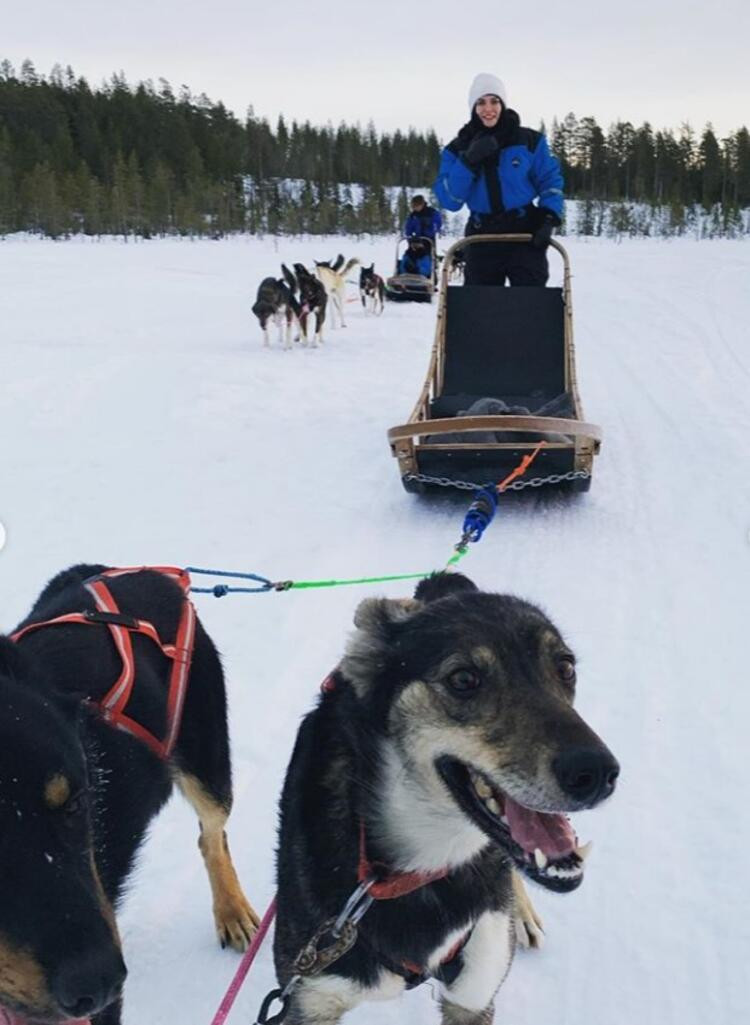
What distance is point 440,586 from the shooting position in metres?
2.20

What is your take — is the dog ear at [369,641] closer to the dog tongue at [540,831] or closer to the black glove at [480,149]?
the dog tongue at [540,831]

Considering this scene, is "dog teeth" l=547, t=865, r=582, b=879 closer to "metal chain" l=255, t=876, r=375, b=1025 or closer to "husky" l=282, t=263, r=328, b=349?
"metal chain" l=255, t=876, r=375, b=1025

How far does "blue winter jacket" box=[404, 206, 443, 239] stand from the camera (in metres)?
15.4

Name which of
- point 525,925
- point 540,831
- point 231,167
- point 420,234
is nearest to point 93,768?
point 540,831

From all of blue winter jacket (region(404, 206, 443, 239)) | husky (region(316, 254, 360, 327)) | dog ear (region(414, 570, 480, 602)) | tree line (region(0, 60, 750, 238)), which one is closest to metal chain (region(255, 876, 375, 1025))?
dog ear (region(414, 570, 480, 602))

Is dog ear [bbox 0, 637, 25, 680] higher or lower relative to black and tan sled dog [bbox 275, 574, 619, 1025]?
higher

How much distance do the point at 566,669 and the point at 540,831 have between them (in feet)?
1.06

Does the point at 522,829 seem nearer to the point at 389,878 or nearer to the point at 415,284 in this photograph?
the point at 389,878

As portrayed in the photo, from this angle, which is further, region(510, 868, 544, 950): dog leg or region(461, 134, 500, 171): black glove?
region(461, 134, 500, 171): black glove

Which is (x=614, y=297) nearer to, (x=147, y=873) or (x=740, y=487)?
(x=740, y=487)

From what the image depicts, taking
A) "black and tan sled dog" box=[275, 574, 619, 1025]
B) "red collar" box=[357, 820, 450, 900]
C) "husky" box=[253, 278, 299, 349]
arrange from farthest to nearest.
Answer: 1. "husky" box=[253, 278, 299, 349]
2. "red collar" box=[357, 820, 450, 900]
3. "black and tan sled dog" box=[275, 574, 619, 1025]

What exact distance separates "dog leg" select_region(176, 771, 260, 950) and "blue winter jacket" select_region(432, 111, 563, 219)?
4.73 m

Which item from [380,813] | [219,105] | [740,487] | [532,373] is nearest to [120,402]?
[532,373]

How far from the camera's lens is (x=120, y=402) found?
773 centimetres
